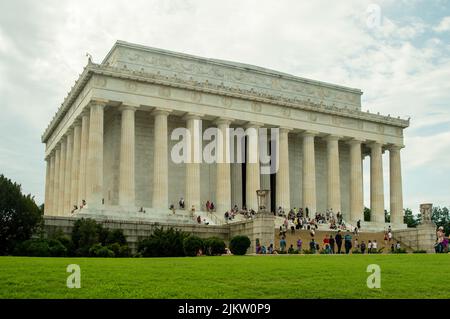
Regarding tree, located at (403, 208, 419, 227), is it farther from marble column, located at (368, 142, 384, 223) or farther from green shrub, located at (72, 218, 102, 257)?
green shrub, located at (72, 218, 102, 257)

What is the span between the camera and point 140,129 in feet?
215

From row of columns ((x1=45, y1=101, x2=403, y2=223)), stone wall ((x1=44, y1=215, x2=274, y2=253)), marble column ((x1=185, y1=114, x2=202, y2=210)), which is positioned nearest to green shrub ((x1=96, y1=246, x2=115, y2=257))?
stone wall ((x1=44, y1=215, x2=274, y2=253))

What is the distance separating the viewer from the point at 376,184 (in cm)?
7475

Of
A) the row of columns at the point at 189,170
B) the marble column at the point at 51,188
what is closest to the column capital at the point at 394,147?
the row of columns at the point at 189,170

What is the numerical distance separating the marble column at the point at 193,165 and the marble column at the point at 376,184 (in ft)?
75.5

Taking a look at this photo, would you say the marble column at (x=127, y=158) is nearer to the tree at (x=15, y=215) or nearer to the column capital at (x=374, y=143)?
the tree at (x=15, y=215)

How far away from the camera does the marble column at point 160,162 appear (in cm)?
6075

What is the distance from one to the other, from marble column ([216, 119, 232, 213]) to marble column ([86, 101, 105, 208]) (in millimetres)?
12110

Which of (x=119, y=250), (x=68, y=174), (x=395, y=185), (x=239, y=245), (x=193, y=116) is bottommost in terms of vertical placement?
(x=119, y=250)

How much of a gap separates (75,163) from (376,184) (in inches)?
1354

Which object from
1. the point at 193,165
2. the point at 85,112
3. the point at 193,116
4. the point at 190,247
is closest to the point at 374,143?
the point at 193,116

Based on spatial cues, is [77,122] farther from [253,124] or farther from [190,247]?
[190,247]

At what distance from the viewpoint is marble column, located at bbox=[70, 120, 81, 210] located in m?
63.2

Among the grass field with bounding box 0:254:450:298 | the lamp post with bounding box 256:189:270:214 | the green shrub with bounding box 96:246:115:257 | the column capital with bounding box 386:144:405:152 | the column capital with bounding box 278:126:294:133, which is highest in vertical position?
the column capital with bounding box 278:126:294:133
